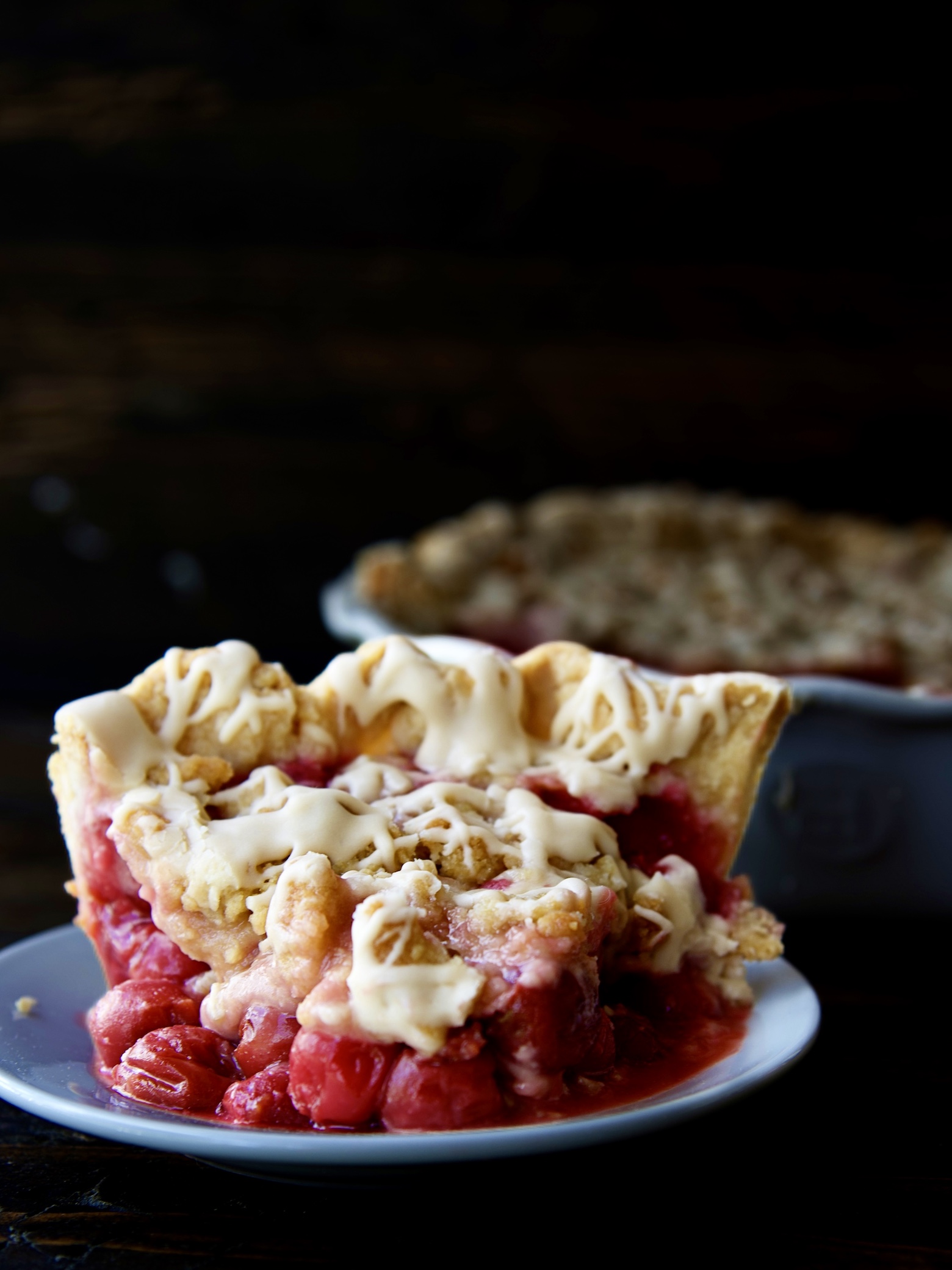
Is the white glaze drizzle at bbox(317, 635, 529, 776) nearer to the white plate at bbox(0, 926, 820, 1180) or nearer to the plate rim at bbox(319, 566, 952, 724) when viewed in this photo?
the white plate at bbox(0, 926, 820, 1180)

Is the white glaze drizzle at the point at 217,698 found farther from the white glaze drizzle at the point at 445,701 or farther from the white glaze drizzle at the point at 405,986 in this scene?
the white glaze drizzle at the point at 405,986

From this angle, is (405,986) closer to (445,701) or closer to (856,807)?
(445,701)

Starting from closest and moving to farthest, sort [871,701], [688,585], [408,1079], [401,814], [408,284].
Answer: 1. [408,1079]
2. [401,814]
3. [871,701]
4. [688,585]
5. [408,284]

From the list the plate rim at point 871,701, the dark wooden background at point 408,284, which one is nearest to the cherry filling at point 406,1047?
the plate rim at point 871,701

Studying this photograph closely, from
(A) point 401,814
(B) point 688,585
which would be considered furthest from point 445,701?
(B) point 688,585

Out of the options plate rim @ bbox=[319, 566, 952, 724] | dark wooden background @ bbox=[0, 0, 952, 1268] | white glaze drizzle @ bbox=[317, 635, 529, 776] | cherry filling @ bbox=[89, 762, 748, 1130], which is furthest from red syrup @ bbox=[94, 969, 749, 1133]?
dark wooden background @ bbox=[0, 0, 952, 1268]

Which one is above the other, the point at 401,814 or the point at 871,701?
the point at 401,814

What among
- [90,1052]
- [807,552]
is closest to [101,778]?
[90,1052]
